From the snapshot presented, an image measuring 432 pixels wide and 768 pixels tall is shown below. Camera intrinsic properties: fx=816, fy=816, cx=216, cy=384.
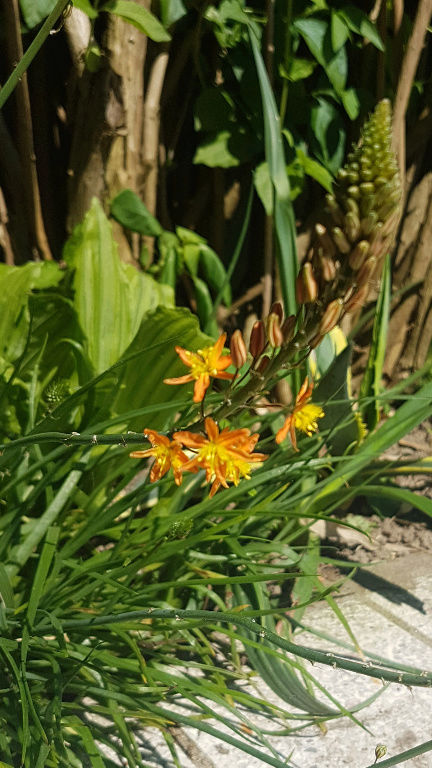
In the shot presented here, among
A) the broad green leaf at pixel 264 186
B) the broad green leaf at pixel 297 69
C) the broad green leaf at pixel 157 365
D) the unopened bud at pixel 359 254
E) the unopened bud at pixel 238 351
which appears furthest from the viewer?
the broad green leaf at pixel 297 69

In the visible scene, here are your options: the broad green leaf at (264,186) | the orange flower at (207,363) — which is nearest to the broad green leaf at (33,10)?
the broad green leaf at (264,186)

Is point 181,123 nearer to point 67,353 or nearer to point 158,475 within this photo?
point 67,353

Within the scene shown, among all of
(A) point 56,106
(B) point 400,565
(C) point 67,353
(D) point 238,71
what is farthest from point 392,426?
(A) point 56,106

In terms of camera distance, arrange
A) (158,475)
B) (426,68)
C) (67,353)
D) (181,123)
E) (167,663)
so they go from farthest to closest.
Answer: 1. (426,68)
2. (181,123)
3. (67,353)
4. (167,663)
5. (158,475)

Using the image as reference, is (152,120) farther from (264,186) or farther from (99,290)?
(99,290)

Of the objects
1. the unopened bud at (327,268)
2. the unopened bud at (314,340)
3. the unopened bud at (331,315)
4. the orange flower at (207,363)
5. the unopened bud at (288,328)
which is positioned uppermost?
the unopened bud at (327,268)

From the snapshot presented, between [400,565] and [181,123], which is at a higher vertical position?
[181,123]

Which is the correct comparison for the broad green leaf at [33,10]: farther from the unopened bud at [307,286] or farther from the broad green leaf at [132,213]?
the unopened bud at [307,286]
